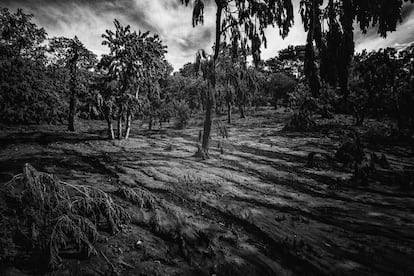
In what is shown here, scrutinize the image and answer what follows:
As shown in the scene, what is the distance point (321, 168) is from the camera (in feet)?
37.5

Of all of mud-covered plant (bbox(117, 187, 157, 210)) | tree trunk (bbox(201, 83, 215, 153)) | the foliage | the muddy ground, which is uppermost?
the foliage

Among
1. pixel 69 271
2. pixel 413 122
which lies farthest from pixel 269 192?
pixel 413 122

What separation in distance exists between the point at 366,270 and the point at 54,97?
24.4 m

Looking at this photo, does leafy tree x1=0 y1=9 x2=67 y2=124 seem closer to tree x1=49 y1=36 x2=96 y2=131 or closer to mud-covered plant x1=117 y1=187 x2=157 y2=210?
tree x1=49 y1=36 x2=96 y2=131

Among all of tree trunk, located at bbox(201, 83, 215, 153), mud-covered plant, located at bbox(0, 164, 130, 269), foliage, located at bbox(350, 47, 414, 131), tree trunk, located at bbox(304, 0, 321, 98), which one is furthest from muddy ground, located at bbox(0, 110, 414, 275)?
foliage, located at bbox(350, 47, 414, 131)

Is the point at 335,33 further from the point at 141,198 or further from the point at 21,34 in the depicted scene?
the point at 21,34

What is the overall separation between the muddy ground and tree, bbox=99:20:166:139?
4.07 m

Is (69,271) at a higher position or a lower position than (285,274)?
higher

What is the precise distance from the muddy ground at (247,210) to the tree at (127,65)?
13.4 feet

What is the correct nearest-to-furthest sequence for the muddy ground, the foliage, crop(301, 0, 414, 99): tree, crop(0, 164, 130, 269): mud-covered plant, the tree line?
crop(301, 0, 414, 99): tree
crop(0, 164, 130, 269): mud-covered plant
the muddy ground
the tree line
the foliage

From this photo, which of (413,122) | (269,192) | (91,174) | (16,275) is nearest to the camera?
(16,275)

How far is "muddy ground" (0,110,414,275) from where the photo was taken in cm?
438

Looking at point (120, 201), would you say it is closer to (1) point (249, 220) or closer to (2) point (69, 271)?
(2) point (69, 271)

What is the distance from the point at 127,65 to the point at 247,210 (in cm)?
1419
